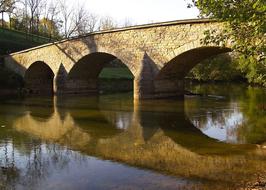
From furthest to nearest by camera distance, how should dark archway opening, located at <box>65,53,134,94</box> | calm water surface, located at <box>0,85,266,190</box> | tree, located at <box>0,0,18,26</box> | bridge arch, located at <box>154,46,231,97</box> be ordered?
1. tree, located at <box>0,0,18,26</box>
2. dark archway opening, located at <box>65,53,134,94</box>
3. bridge arch, located at <box>154,46,231,97</box>
4. calm water surface, located at <box>0,85,266,190</box>

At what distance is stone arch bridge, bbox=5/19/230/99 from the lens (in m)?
23.5

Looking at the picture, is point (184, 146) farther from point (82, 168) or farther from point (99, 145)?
point (82, 168)

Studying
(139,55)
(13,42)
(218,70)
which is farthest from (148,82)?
(13,42)

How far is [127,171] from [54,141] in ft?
15.7

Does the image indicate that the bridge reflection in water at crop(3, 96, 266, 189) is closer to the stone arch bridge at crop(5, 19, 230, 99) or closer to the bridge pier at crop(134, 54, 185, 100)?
the bridge pier at crop(134, 54, 185, 100)

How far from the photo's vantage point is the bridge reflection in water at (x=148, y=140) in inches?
389

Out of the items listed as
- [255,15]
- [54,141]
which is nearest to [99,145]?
[54,141]

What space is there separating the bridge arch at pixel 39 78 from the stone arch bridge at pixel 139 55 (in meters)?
0.57

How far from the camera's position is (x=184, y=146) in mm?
12617

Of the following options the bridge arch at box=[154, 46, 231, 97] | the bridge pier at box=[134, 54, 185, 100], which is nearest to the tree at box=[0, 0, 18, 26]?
the bridge arch at box=[154, 46, 231, 97]

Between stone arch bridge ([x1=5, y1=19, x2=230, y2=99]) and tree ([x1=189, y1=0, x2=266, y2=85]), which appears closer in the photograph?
tree ([x1=189, y1=0, x2=266, y2=85])

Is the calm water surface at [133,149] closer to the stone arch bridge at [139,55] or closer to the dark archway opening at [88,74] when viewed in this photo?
the stone arch bridge at [139,55]

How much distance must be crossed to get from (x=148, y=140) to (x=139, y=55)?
531 inches

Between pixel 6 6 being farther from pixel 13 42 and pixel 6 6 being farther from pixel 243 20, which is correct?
pixel 243 20
